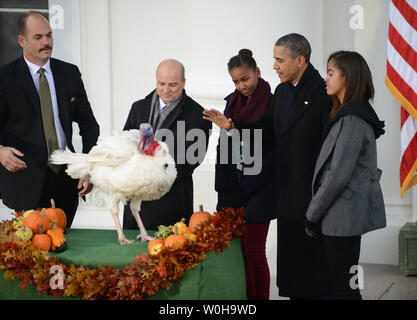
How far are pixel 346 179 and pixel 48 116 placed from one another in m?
1.91

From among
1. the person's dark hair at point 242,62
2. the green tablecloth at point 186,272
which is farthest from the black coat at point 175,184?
the green tablecloth at point 186,272

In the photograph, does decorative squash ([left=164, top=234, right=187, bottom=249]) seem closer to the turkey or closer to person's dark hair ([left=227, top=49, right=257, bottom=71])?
the turkey

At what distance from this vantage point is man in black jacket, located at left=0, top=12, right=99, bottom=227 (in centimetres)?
385

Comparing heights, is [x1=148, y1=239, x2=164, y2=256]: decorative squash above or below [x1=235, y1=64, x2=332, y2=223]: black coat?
below

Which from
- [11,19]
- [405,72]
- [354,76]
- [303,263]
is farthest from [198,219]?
[11,19]

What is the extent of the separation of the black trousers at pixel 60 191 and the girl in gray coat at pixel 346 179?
1597mm

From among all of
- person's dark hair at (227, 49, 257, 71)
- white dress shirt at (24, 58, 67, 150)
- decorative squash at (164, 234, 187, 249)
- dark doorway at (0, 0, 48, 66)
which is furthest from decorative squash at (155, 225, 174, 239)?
dark doorway at (0, 0, 48, 66)

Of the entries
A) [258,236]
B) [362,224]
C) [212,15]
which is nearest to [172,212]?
[258,236]

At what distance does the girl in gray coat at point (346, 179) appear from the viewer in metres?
3.14

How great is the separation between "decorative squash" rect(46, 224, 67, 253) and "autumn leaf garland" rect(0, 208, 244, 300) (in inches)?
4.1

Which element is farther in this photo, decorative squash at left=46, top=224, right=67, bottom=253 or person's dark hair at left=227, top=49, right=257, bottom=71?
person's dark hair at left=227, top=49, right=257, bottom=71

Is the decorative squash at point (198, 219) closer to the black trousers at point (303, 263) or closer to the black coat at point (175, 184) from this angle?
the black coat at point (175, 184)

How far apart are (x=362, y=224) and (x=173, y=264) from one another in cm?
100

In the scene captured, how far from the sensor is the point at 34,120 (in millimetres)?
3867
